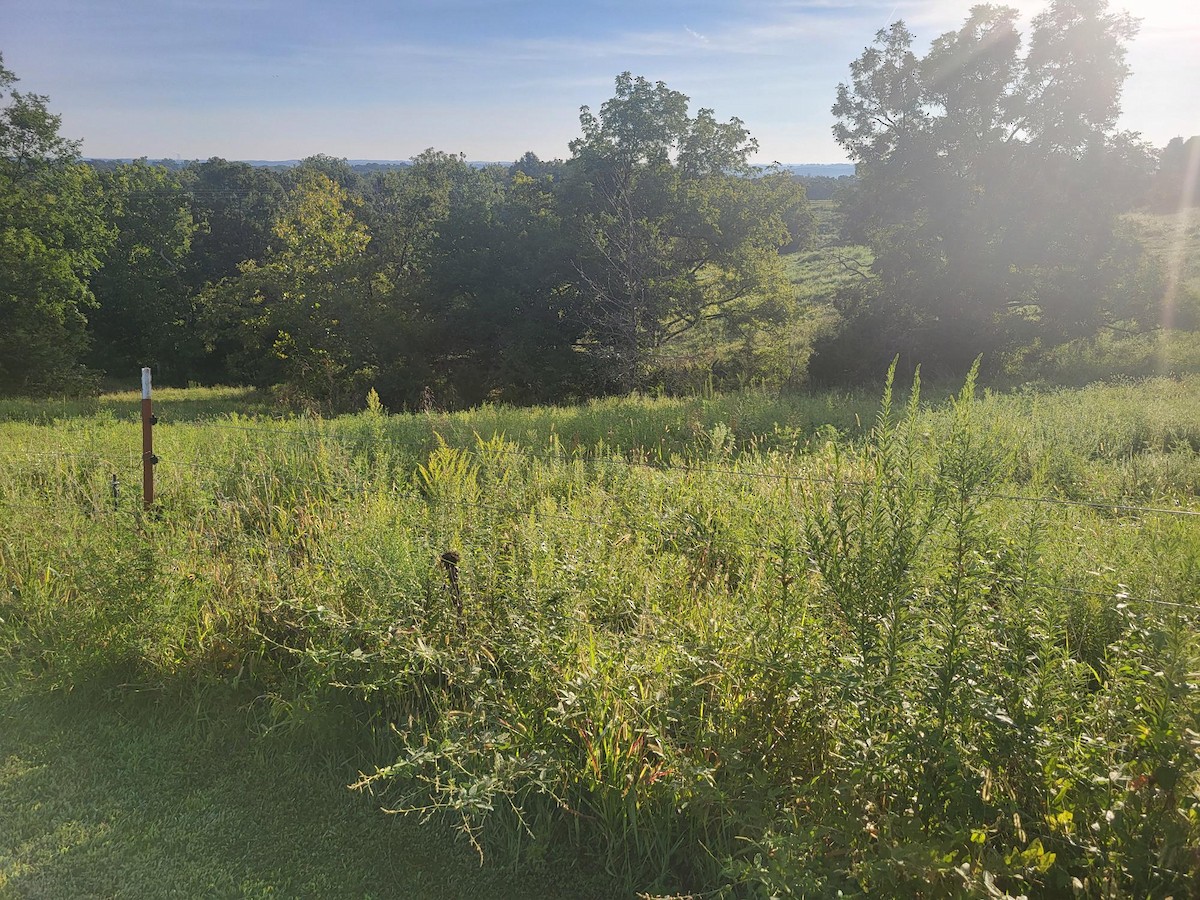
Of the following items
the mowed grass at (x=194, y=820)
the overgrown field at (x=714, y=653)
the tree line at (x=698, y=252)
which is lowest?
the mowed grass at (x=194, y=820)

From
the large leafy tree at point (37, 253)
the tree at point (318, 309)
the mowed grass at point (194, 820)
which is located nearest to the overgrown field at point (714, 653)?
the mowed grass at point (194, 820)

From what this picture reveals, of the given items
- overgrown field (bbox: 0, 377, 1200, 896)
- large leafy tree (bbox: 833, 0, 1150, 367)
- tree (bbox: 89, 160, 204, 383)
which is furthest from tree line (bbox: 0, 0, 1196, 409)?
overgrown field (bbox: 0, 377, 1200, 896)

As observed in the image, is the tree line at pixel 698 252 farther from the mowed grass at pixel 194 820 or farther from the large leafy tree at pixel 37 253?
the mowed grass at pixel 194 820

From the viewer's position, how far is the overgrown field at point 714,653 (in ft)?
7.98

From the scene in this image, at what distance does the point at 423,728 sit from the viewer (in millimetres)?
3602

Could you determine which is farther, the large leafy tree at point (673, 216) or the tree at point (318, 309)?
the tree at point (318, 309)

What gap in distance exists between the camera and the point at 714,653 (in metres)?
3.46

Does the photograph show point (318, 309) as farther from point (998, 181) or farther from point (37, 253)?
point (998, 181)

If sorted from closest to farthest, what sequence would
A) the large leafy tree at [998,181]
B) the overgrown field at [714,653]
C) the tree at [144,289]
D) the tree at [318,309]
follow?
the overgrown field at [714,653], the large leafy tree at [998,181], the tree at [318,309], the tree at [144,289]

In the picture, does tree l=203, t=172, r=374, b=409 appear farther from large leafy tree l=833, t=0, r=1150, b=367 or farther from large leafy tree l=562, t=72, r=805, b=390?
large leafy tree l=833, t=0, r=1150, b=367

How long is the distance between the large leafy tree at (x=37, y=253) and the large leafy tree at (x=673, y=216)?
65.5ft

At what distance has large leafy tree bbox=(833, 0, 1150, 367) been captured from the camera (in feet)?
68.4

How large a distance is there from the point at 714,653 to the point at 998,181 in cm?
2295

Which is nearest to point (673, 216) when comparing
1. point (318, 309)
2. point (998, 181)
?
point (998, 181)
